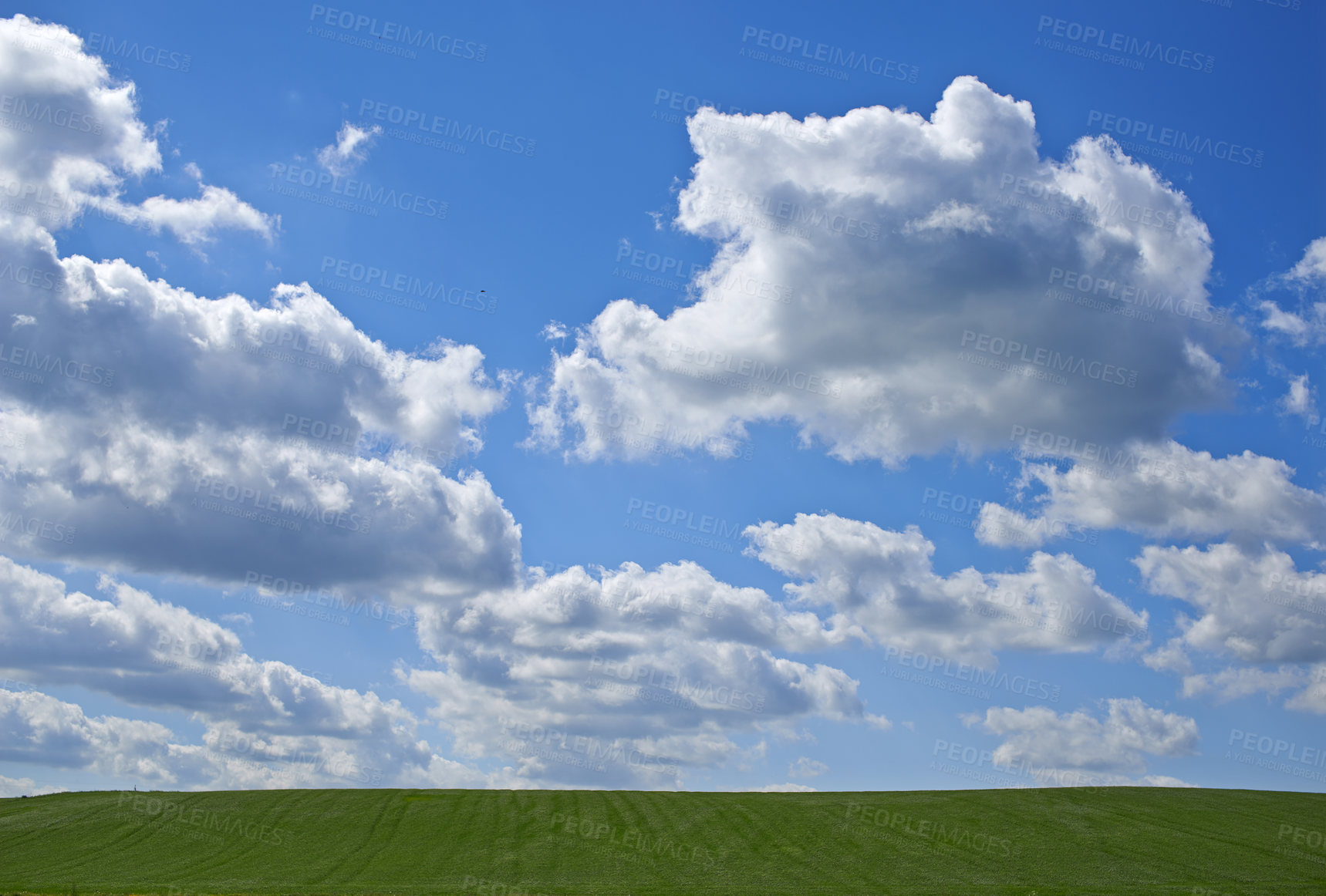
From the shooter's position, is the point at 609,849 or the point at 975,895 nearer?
the point at 975,895

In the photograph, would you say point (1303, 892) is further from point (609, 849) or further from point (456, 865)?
point (456, 865)

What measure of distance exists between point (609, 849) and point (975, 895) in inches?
973

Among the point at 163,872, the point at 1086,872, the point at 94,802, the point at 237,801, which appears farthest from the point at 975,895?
the point at 94,802

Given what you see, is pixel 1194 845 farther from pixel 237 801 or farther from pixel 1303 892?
pixel 237 801

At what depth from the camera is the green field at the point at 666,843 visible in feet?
172

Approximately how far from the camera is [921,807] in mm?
75125

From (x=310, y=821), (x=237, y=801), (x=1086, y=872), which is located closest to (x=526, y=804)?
(x=310, y=821)

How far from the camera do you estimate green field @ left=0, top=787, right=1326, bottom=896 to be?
5253 cm

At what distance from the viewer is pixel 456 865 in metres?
58.4

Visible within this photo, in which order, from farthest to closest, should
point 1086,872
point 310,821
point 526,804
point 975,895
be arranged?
point 526,804
point 310,821
point 1086,872
point 975,895

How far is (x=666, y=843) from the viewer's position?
209 ft

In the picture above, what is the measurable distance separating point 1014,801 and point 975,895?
30.9m

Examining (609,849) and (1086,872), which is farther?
(609,849)

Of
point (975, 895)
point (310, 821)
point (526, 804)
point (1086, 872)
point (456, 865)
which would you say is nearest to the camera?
point (975, 895)
